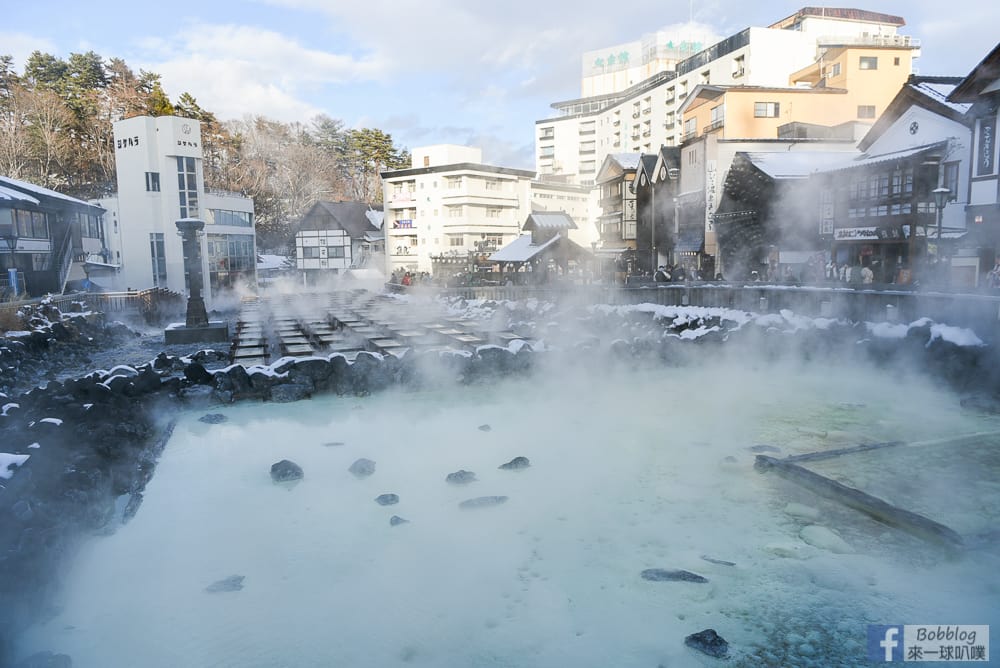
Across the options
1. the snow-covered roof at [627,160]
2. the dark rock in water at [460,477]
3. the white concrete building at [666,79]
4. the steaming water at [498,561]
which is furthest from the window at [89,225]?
the white concrete building at [666,79]

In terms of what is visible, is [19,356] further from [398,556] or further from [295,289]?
[295,289]

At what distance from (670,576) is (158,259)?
98.1 feet

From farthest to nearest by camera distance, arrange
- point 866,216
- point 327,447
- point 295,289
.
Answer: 1. point 295,289
2. point 866,216
3. point 327,447

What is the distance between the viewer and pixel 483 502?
644 cm

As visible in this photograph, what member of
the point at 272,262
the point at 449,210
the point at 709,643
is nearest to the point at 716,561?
the point at 709,643

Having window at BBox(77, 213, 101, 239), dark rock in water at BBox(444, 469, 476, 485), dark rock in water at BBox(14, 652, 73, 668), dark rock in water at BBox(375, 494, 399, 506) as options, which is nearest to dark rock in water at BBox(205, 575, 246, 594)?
dark rock in water at BBox(14, 652, 73, 668)

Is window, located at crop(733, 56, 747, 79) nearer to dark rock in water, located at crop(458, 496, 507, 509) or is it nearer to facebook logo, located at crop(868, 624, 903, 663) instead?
dark rock in water, located at crop(458, 496, 507, 509)

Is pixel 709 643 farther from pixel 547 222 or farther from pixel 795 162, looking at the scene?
pixel 547 222

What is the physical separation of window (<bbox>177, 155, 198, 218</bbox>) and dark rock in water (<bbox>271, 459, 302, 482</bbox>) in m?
26.0

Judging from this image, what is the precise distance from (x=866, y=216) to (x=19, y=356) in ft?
72.5

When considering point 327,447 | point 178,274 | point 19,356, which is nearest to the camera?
point 327,447

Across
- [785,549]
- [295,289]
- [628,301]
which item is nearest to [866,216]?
[628,301]

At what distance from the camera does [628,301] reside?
71.2 feet

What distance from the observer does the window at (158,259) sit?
2892 centimetres
